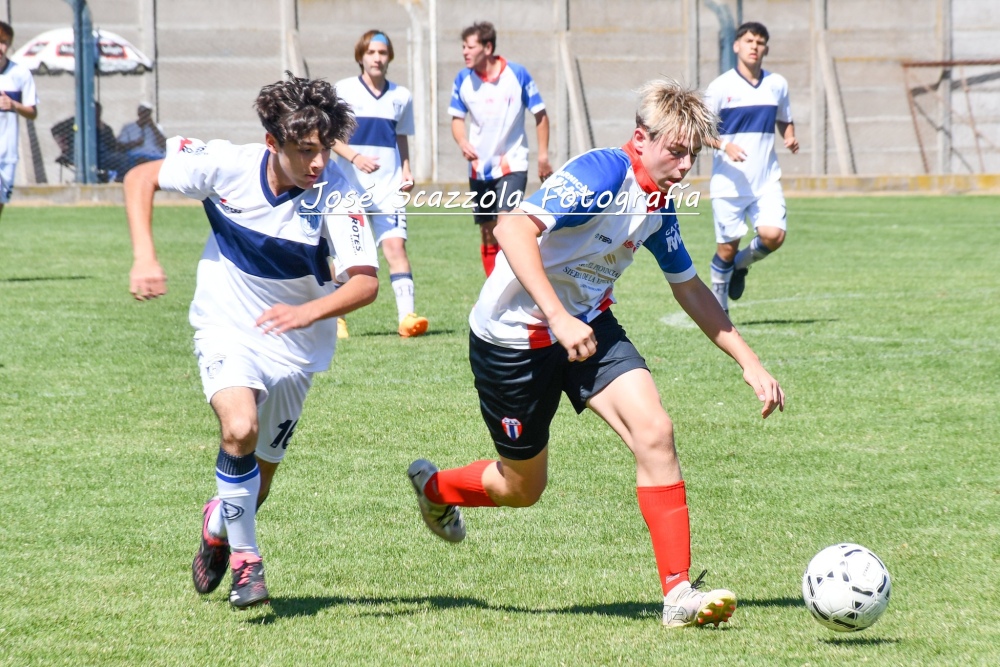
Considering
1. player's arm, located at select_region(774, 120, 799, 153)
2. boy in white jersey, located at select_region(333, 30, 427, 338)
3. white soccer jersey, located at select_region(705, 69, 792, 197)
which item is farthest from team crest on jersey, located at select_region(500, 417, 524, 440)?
player's arm, located at select_region(774, 120, 799, 153)

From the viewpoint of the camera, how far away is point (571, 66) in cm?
2538

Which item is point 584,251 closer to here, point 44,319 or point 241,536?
point 241,536

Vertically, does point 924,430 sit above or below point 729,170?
below

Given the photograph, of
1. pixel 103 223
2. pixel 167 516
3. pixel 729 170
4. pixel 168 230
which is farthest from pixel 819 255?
pixel 167 516

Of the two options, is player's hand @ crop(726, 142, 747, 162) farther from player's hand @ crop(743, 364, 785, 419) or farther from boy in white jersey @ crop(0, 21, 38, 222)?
boy in white jersey @ crop(0, 21, 38, 222)

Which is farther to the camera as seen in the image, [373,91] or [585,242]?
[373,91]

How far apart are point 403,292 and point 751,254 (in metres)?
2.70

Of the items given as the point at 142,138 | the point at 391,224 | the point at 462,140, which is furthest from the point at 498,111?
the point at 142,138

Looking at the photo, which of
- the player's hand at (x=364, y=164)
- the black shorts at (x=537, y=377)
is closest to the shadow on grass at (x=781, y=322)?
the player's hand at (x=364, y=164)

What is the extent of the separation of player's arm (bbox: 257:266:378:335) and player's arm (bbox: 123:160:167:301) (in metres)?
0.34

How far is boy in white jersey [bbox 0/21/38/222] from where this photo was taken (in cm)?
1191

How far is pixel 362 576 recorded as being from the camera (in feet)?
14.8

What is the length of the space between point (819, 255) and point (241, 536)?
1129 cm

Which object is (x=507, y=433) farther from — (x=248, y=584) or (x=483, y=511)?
(x=483, y=511)
